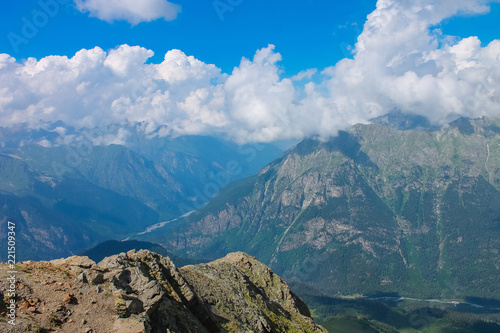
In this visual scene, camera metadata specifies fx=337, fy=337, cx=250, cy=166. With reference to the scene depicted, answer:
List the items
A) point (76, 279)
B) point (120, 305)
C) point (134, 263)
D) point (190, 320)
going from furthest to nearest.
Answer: point (134, 263)
point (190, 320)
point (76, 279)
point (120, 305)

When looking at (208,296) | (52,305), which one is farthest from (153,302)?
(208,296)

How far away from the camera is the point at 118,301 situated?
2903cm

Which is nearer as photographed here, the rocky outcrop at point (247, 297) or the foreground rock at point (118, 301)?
the foreground rock at point (118, 301)

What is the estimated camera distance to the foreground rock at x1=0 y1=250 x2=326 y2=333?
85.7 ft

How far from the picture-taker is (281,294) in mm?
82000

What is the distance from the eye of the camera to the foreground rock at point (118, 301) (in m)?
26.1

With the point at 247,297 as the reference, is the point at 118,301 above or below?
above

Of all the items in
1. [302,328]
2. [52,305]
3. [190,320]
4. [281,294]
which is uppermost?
[52,305]

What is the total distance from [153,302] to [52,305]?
835cm

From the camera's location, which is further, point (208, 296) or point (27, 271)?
point (208, 296)

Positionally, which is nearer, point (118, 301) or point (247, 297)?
point (118, 301)

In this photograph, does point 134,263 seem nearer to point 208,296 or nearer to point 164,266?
point 164,266

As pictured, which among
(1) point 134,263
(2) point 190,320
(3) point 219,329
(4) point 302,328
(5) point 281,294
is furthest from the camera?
(5) point 281,294

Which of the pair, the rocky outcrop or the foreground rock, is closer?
the foreground rock
